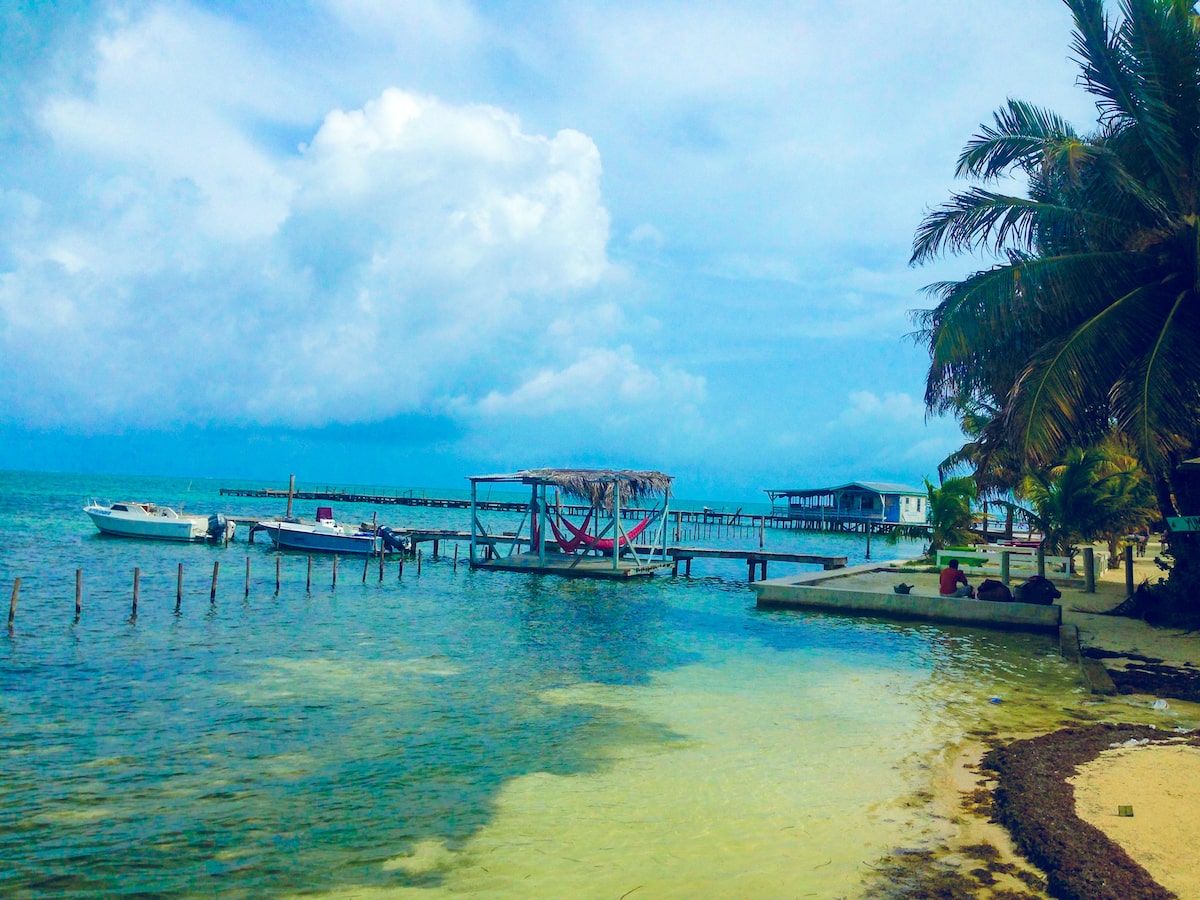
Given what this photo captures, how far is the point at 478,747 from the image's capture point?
916 cm

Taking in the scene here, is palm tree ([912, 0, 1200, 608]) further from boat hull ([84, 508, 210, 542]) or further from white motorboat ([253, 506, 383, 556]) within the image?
boat hull ([84, 508, 210, 542])

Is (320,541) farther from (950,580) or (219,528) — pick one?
(950,580)

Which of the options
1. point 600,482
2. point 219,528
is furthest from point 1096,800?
point 219,528

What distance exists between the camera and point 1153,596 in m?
16.1

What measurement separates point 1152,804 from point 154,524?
141ft

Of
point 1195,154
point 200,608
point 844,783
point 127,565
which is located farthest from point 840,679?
point 127,565

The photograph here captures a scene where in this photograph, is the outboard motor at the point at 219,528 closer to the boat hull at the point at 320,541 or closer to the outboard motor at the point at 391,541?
the boat hull at the point at 320,541

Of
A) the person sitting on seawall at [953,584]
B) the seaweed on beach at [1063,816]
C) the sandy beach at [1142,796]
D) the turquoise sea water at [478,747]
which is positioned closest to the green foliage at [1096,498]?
the person sitting on seawall at [953,584]

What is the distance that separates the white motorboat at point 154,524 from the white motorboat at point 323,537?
13.9ft

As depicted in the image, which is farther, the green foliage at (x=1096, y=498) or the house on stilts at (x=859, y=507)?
the house on stilts at (x=859, y=507)

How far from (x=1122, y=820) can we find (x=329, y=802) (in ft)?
20.4

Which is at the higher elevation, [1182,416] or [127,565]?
[1182,416]

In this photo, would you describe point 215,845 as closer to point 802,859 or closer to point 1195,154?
point 802,859

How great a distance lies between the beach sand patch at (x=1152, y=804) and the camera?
17.4 ft
